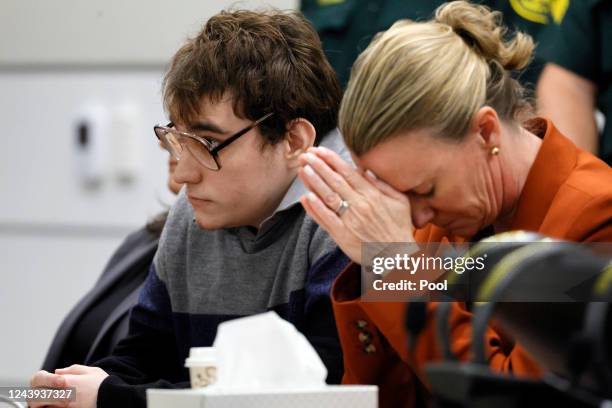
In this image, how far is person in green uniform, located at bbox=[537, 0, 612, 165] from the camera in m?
2.39

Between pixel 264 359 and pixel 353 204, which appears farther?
pixel 353 204

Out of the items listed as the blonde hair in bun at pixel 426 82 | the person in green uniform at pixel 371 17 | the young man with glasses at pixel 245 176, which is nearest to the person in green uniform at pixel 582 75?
the person in green uniform at pixel 371 17

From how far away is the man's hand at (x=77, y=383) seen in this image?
1750 millimetres

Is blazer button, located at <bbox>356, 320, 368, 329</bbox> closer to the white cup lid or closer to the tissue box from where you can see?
the white cup lid

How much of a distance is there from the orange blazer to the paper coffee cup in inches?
9.2

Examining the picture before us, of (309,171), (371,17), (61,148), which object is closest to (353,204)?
(309,171)

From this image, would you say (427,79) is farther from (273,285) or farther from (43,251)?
(43,251)

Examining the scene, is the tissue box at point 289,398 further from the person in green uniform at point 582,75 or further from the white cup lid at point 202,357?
the person in green uniform at point 582,75

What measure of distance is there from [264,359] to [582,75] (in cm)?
137

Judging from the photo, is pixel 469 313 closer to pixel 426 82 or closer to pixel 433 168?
pixel 433 168

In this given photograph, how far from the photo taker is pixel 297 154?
1989mm

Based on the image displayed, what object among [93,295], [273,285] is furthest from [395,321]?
[93,295]

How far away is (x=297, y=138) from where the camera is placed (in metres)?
1.99

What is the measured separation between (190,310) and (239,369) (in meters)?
0.75
